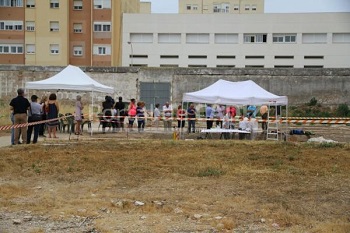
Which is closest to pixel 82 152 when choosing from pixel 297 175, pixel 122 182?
pixel 122 182

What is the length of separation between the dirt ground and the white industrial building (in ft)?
145

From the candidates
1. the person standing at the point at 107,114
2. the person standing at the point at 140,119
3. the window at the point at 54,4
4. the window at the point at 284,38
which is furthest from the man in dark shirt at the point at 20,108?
the window at the point at 284,38

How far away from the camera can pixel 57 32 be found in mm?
52969

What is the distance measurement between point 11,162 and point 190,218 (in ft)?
20.4

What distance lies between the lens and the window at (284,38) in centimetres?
5800

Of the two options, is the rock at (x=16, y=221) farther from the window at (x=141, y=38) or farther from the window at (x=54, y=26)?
the window at (x=141, y=38)

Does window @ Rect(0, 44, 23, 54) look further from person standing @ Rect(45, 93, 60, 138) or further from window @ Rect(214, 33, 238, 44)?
person standing @ Rect(45, 93, 60, 138)

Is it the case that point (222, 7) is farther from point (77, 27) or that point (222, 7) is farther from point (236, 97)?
point (236, 97)

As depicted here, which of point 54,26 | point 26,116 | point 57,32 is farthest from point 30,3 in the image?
point 26,116

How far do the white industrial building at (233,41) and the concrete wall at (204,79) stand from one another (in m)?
21.2

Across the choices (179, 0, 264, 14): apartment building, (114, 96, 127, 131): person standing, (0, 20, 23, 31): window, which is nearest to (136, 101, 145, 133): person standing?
(114, 96, 127, 131): person standing

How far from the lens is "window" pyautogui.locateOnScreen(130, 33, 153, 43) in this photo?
58188 millimetres

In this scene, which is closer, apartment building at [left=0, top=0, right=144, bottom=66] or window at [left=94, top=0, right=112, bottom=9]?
apartment building at [left=0, top=0, right=144, bottom=66]

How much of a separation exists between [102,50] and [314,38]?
999 inches
